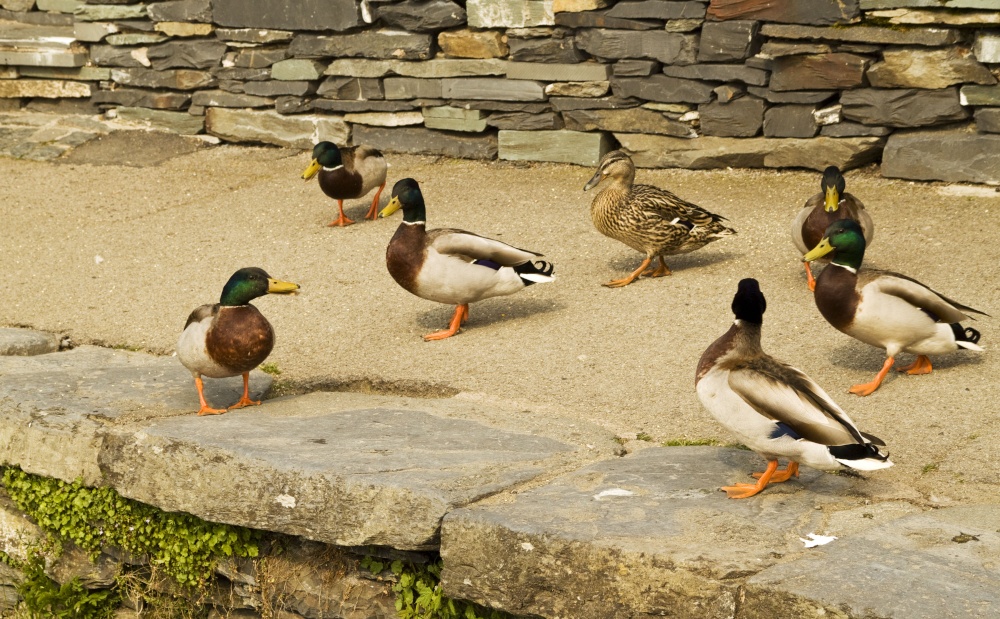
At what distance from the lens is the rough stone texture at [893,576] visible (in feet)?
11.4

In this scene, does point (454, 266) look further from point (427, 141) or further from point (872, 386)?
point (427, 141)

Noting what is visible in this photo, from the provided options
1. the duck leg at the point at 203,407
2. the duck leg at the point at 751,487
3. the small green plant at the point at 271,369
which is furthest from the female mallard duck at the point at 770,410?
the small green plant at the point at 271,369

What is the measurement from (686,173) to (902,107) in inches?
66.9

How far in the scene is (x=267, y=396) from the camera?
5879 millimetres

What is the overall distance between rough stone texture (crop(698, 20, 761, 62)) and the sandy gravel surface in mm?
919

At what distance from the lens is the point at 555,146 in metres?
9.74

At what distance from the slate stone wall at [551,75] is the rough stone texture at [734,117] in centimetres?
1

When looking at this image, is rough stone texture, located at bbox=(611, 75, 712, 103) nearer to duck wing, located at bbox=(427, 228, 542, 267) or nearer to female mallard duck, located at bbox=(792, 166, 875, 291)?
female mallard duck, located at bbox=(792, 166, 875, 291)

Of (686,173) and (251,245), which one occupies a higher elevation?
(686,173)

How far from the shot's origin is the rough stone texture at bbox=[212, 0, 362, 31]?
1002cm

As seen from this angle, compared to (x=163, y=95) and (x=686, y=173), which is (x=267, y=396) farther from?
(x=163, y=95)

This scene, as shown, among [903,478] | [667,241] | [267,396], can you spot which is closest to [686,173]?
[667,241]

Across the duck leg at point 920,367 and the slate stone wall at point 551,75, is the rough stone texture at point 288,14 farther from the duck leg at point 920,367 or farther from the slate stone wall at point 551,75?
the duck leg at point 920,367

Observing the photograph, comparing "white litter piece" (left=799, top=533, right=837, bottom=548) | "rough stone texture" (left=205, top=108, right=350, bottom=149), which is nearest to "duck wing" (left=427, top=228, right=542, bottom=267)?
"white litter piece" (left=799, top=533, right=837, bottom=548)
